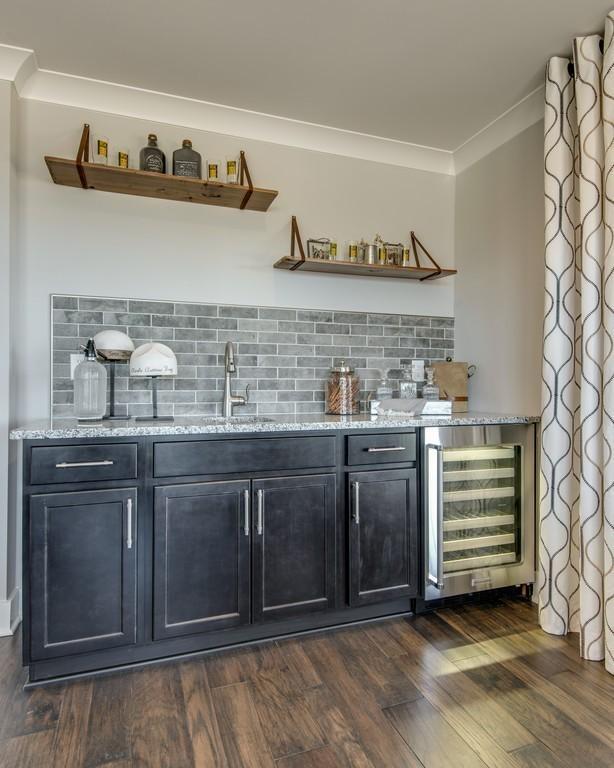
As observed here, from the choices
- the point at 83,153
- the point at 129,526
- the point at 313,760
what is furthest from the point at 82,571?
the point at 83,153

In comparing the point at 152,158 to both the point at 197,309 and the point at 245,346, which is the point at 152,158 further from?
the point at 245,346

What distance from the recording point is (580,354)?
6.83ft

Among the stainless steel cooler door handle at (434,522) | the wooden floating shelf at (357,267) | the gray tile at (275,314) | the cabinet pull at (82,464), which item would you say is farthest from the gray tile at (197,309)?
the stainless steel cooler door handle at (434,522)

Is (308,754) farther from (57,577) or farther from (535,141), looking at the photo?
(535,141)

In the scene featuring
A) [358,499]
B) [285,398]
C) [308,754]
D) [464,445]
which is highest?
[285,398]

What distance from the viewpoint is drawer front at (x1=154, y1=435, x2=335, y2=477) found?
1.92 metres

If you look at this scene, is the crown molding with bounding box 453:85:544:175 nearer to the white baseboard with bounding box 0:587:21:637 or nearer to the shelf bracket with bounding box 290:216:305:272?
the shelf bracket with bounding box 290:216:305:272

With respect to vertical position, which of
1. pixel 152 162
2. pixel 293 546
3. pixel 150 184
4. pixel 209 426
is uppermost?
pixel 152 162

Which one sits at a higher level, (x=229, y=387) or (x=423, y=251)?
(x=423, y=251)

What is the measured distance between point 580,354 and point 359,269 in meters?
1.24

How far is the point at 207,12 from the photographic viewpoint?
75.7 inches

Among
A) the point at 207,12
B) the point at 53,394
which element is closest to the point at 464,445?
the point at 53,394

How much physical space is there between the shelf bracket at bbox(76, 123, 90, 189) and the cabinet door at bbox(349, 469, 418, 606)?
1887 mm

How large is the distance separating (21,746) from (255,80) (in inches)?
111
